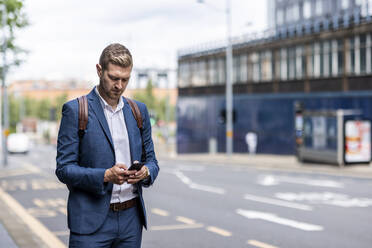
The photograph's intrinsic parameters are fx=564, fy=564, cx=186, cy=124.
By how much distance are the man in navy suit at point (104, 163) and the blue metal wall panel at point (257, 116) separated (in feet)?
90.5

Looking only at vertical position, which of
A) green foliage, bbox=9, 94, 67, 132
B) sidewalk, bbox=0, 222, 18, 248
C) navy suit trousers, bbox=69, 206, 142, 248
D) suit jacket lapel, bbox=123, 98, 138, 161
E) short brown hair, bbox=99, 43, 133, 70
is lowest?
sidewalk, bbox=0, 222, 18, 248

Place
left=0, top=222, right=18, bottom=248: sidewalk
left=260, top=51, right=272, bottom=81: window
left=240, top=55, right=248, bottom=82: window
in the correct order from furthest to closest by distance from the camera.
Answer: left=240, top=55, right=248, bottom=82: window → left=260, top=51, right=272, bottom=81: window → left=0, top=222, right=18, bottom=248: sidewalk

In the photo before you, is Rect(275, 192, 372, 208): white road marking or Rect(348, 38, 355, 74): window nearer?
Rect(275, 192, 372, 208): white road marking

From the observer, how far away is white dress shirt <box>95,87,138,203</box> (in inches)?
133

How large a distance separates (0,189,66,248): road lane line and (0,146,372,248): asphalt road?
194 millimetres

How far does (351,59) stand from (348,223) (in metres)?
22.6

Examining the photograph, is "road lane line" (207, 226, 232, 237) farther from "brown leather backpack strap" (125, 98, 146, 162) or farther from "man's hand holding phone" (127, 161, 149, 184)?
"man's hand holding phone" (127, 161, 149, 184)

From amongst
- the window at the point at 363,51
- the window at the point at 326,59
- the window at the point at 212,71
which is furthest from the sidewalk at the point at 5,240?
the window at the point at 212,71

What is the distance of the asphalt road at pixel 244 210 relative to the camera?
8.89 meters

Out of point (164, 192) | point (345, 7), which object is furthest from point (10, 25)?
point (345, 7)

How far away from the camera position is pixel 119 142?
339 cm

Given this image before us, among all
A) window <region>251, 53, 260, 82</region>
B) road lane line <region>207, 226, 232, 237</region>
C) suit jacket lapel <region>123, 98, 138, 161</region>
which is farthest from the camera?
window <region>251, 53, 260, 82</region>

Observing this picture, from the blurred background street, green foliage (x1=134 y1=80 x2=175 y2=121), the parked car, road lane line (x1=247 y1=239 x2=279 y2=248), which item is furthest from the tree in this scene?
green foliage (x1=134 y1=80 x2=175 y2=121)

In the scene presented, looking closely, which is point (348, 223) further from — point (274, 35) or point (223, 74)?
point (223, 74)
